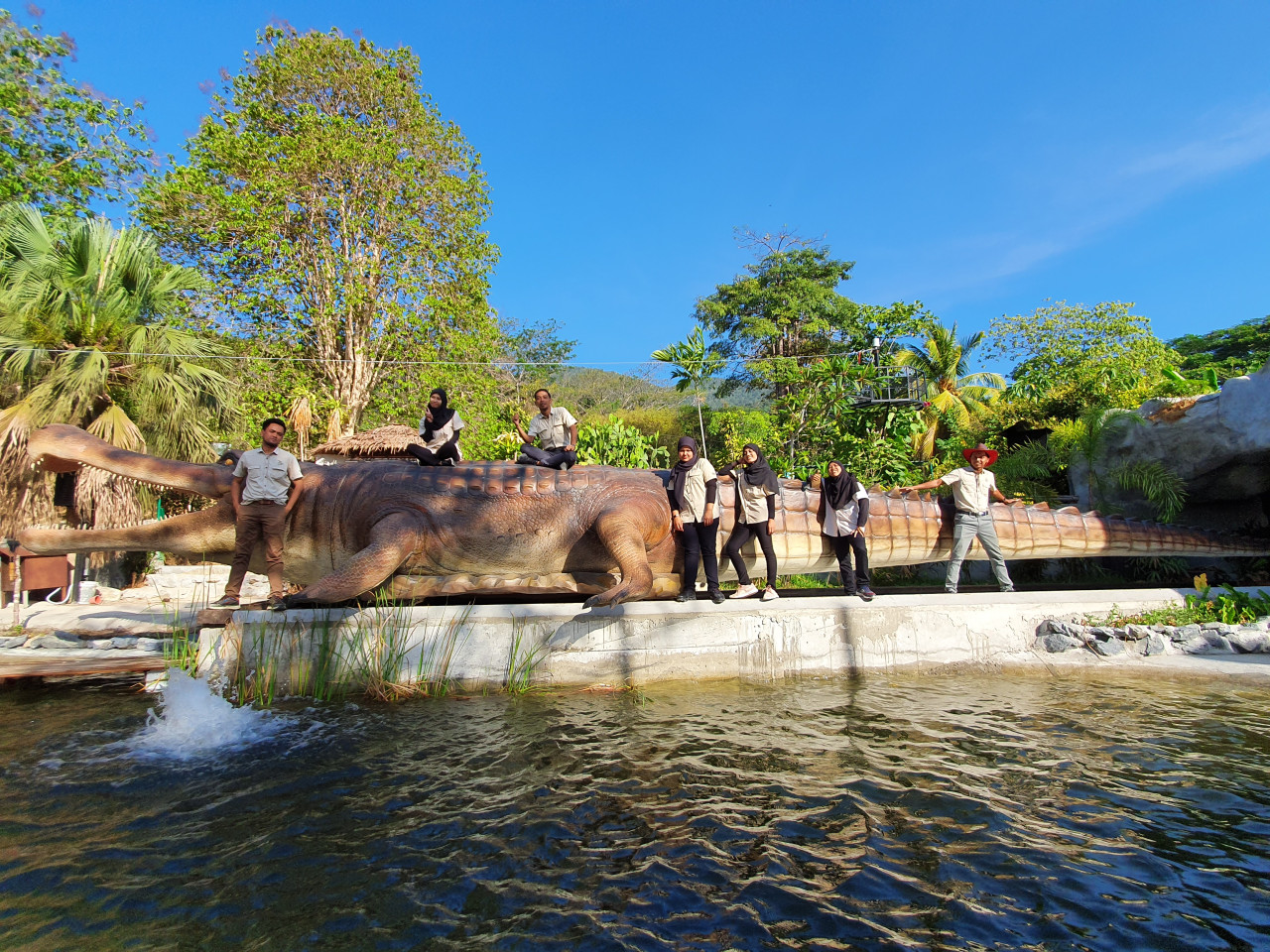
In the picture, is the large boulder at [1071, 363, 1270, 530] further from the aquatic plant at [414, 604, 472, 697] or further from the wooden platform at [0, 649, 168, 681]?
the wooden platform at [0, 649, 168, 681]

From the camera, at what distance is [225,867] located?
261cm

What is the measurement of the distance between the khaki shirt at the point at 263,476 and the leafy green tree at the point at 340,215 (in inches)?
477

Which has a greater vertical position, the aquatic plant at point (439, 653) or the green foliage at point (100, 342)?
the green foliage at point (100, 342)

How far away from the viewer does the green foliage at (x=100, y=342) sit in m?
10.7

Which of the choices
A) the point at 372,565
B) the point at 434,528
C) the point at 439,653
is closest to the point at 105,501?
the point at 434,528

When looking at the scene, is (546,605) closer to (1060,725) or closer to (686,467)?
(686,467)

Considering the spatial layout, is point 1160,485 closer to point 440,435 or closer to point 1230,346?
point 440,435

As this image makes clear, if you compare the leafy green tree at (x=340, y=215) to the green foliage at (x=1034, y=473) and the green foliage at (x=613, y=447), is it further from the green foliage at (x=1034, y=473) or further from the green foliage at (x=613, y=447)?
the green foliage at (x=1034, y=473)

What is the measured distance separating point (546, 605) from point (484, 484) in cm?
121

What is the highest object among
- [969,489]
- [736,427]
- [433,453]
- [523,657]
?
[736,427]

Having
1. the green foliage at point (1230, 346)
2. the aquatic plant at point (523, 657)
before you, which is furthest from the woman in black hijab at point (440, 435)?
the green foliage at point (1230, 346)

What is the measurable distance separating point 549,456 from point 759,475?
1.95 meters

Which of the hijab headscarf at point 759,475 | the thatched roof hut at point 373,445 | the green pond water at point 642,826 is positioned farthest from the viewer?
the thatched roof hut at point 373,445

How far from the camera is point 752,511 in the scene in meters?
6.16
